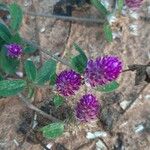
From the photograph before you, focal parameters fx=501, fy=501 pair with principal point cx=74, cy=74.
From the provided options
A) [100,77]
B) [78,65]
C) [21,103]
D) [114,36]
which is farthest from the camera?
[114,36]

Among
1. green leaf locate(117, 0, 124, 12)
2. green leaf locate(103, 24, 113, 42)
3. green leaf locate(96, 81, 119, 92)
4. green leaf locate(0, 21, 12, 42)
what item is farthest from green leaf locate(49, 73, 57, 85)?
green leaf locate(117, 0, 124, 12)

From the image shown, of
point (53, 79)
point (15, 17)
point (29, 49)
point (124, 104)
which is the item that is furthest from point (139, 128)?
point (15, 17)

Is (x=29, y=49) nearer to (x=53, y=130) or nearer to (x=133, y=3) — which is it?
(x=53, y=130)

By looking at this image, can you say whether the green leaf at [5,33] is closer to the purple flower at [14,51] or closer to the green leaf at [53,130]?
the purple flower at [14,51]

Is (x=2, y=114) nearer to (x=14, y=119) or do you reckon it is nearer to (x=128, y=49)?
(x=14, y=119)

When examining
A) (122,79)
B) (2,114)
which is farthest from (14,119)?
(122,79)

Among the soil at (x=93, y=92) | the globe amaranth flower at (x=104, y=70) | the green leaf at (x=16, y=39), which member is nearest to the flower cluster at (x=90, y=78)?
the globe amaranth flower at (x=104, y=70)

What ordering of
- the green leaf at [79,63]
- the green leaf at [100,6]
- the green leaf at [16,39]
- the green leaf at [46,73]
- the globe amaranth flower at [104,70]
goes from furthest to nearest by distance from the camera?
1. the green leaf at [100,6]
2. the green leaf at [16,39]
3. the green leaf at [46,73]
4. the green leaf at [79,63]
5. the globe amaranth flower at [104,70]
